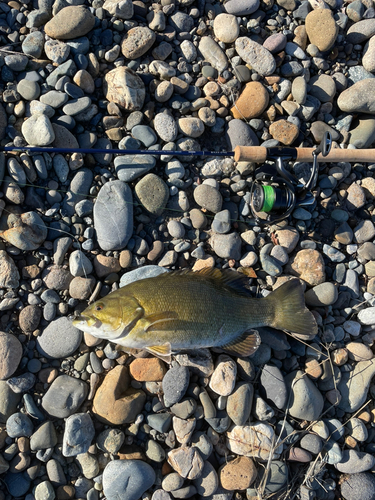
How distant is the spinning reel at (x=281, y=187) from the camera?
3723 mm

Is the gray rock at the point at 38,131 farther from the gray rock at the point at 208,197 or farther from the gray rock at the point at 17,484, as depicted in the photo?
the gray rock at the point at 17,484

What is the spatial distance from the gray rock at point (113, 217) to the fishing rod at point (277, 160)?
44cm

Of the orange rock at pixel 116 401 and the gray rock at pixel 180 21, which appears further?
the gray rock at pixel 180 21

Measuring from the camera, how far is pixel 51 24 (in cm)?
400

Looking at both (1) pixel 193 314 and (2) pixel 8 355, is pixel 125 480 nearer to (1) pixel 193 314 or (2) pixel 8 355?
(2) pixel 8 355

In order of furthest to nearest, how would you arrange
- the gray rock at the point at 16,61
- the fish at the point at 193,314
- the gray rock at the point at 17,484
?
the gray rock at the point at 16,61 < the gray rock at the point at 17,484 < the fish at the point at 193,314

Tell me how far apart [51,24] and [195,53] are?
1724 millimetres

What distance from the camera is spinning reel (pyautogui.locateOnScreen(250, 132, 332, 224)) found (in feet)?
12.2

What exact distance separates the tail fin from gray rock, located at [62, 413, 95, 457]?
87.8 inches

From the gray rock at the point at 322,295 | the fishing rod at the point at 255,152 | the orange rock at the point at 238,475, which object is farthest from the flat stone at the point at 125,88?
the orange rock at the point at 238,475

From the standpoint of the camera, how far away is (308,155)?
12.9ft

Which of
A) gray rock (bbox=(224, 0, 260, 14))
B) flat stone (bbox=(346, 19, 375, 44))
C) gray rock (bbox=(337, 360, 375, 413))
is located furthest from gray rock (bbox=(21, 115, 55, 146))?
gray rock (bbox=(337, 360, 375, 413))

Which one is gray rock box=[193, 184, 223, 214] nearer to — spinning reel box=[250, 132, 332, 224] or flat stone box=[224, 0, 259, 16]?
spinning reel box=[250, 132, 332, 224]

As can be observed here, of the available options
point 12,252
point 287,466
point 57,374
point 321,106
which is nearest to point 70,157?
point 12,252
